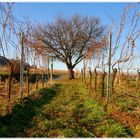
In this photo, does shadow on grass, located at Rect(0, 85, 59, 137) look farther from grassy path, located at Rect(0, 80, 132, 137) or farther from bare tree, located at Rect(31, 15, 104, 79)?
bare tree, located at Rect(31, 15, 104, 79)

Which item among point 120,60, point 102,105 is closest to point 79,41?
point 120,60

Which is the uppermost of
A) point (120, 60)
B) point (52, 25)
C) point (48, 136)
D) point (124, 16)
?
point (52, 25)

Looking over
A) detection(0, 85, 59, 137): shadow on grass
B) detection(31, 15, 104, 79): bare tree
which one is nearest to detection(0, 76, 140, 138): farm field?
detection(0, 85, 59, 137): shadow on grass

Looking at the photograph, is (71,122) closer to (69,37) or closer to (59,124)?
(59,124)

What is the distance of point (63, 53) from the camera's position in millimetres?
34719

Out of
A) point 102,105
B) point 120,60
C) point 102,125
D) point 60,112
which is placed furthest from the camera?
point 120,60

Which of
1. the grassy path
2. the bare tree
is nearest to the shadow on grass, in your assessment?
the grassy path

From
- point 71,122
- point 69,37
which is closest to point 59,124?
point 71,122

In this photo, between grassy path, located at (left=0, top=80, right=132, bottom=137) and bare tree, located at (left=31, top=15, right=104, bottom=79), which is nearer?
grassy path, located at (left=0, top=80, right=132, bottom=137)

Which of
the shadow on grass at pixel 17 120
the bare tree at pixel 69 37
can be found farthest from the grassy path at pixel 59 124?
the bare tree at pixel 69 37

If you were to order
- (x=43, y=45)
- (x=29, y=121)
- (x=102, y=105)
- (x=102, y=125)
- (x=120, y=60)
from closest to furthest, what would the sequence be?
(x=102, y=125) → (x=29, y=121) → (x=102, y=105) → (x=120, y=60) → (x=43, y=45)

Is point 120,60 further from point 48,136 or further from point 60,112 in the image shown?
point 48,136

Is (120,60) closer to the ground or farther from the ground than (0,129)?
farther from the ground

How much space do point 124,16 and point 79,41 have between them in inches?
872
